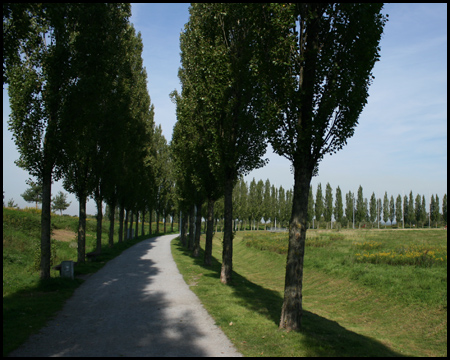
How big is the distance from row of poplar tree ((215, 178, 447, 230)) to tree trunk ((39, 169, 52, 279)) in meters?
62.6

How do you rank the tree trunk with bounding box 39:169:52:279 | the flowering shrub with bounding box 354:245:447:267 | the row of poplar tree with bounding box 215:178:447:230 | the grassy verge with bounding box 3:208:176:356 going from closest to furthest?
the grassy verge with bounding box 3:208:176:356 → the tree trunk with bounding box 39:169:52:279 → the flowering shrub with bounding box 354:245:447:267 → the row of poplar tree with bounding box 215:178:447:230

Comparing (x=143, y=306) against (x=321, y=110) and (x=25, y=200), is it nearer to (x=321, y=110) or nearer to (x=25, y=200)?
(x=321, y=110)

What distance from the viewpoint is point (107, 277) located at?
577 inches

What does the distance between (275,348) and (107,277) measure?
397 inches

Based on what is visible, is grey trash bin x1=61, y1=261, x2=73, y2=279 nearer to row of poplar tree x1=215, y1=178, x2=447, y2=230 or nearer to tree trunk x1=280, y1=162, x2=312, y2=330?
tree trunk x1=280, y1=162, x2=312, y2=330

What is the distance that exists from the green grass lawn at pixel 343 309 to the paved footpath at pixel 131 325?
53cm

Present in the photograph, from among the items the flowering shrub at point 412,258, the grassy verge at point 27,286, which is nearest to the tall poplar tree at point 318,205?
the flowering shrub at point 412,258

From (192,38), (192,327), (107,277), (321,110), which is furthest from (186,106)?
(192,327)

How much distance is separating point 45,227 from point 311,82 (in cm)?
1071

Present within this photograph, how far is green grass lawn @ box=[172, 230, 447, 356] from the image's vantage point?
716 centimetres

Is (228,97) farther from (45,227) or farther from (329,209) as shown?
(329,209)

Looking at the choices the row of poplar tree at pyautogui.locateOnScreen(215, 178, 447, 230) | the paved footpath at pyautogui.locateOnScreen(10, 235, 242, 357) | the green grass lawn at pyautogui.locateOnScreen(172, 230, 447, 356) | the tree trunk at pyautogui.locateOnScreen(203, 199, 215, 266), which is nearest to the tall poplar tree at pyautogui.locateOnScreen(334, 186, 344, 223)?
the row of poplar tree at pyautogui.locateOnScreen(215, 178, 447, 230)

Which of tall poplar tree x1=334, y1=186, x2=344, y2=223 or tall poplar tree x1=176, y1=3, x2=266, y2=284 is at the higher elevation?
tall poplar tree x1=176, y1=3, x2=266, y2=284

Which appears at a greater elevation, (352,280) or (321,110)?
(321,110)
